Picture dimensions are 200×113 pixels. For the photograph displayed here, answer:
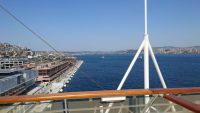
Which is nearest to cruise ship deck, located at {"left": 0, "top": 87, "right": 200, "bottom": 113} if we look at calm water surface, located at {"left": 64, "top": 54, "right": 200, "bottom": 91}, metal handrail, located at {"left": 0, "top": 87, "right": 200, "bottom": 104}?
metal handrail, located at {"left": 0, "top": 87, "right": 200, "bottom": 104}

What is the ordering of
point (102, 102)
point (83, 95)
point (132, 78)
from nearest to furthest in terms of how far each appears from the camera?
point (83, 95)
point (102, 102)
point (132, 78)

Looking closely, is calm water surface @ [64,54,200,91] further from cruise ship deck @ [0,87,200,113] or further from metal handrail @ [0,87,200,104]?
metal handrail @ [0,87,200,104]

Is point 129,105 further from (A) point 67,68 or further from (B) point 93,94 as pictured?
(A) point 67,68

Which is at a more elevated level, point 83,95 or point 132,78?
point 83,95

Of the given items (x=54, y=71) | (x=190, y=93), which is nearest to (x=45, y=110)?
(x=190, y=93)

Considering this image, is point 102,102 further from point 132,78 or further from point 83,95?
point 132,78

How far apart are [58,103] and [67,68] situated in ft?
286

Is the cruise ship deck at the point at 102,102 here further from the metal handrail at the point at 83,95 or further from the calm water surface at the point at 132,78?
the calm water surface at the point at 132,78

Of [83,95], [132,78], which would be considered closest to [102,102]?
[83,95]

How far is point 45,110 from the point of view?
219 centimetres

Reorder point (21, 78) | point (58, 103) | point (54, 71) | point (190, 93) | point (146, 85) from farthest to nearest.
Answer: point (54, 71) < point (21, 78) < point (146, 85) < point (190, 93) < point (58, 103)

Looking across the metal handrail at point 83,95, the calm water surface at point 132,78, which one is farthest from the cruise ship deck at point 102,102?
the calm water surface at point 132,78

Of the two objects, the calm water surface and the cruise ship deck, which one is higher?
the cruise ship deck

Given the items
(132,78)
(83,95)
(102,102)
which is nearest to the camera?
(83,95)
